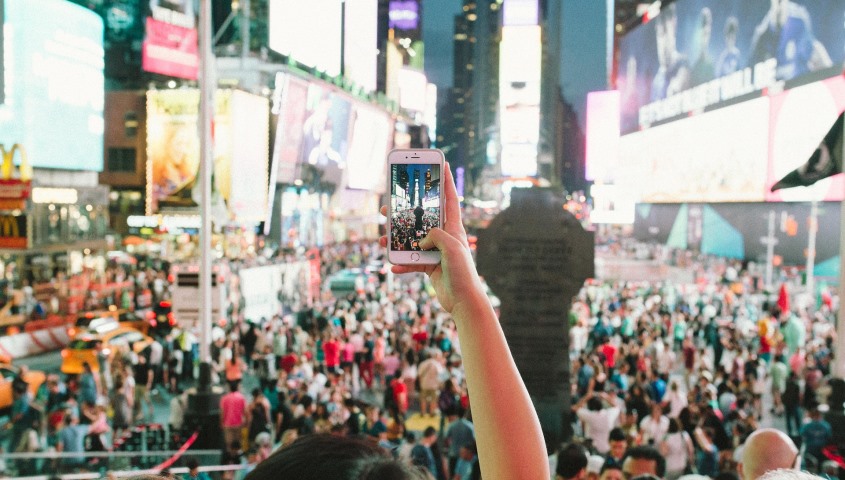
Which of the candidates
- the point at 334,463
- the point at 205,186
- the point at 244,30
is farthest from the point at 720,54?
the point at 334,463

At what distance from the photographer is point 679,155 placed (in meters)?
50.4

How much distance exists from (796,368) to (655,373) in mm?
3617

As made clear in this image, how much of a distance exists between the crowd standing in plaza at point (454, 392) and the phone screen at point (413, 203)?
42.1 inches

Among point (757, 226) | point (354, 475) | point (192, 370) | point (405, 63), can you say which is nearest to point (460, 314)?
point (354, 475)

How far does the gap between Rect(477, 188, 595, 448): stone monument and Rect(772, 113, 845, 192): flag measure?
2763 millimetres

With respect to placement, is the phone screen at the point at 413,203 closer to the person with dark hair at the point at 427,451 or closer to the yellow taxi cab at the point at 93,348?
the person with dark hair at the point at 427,451

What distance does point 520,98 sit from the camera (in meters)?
60.9

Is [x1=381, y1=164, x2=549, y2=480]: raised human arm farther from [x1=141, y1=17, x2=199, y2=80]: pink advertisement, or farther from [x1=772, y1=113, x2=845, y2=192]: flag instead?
[x1=141, y1=17, x2=199, y2=80]: pink advertisement

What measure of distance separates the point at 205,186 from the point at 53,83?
25.2m

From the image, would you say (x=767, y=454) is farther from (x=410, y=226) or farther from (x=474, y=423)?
(x=474, y=423)

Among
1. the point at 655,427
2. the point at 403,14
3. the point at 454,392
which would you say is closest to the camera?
the point at 655,427

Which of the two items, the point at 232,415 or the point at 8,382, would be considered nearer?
the point at 232,415

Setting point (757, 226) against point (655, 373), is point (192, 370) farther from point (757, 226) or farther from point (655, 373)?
point (757, 226)

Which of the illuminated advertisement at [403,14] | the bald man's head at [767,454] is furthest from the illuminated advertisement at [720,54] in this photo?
the illuminated advertisement at [403,14]
